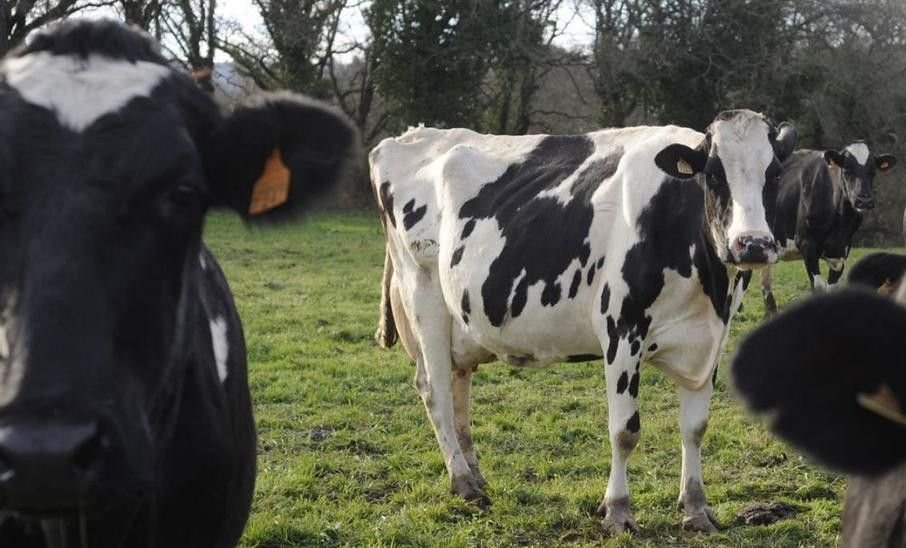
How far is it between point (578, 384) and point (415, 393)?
1371mm

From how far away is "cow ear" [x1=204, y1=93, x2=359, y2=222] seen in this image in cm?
245

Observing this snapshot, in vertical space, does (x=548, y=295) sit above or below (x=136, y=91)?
below

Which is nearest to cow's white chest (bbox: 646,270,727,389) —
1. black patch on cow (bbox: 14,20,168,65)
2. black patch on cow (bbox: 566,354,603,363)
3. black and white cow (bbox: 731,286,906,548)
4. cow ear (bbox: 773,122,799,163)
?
black patch on cow (bbox: 566,354,603,363)

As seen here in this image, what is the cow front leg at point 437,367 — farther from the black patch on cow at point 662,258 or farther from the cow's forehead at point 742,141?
the cow's forehead at point 742,141

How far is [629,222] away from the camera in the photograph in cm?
546

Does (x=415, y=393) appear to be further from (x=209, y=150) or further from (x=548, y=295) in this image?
(x=209, y=150)

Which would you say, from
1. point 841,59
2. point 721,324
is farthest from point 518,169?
point 841,59

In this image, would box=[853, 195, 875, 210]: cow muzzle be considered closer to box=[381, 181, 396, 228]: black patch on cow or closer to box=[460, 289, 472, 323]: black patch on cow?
box=[381, 181, 396, 228]: black patch on cow

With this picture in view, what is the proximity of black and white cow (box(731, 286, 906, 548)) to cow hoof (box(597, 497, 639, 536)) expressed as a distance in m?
3.83

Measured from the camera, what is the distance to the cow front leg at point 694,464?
5469 mm

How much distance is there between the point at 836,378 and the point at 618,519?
13.0 ft

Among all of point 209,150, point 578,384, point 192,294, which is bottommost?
point 578,384

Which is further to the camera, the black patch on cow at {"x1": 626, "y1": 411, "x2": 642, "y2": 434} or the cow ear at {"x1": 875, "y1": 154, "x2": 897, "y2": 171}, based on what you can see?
the cow ear at {"x1": 875, "y1": 154, "x2": 897, "y2": 171}

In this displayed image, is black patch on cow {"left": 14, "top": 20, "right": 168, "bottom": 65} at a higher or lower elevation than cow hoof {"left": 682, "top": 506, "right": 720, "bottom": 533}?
higher
